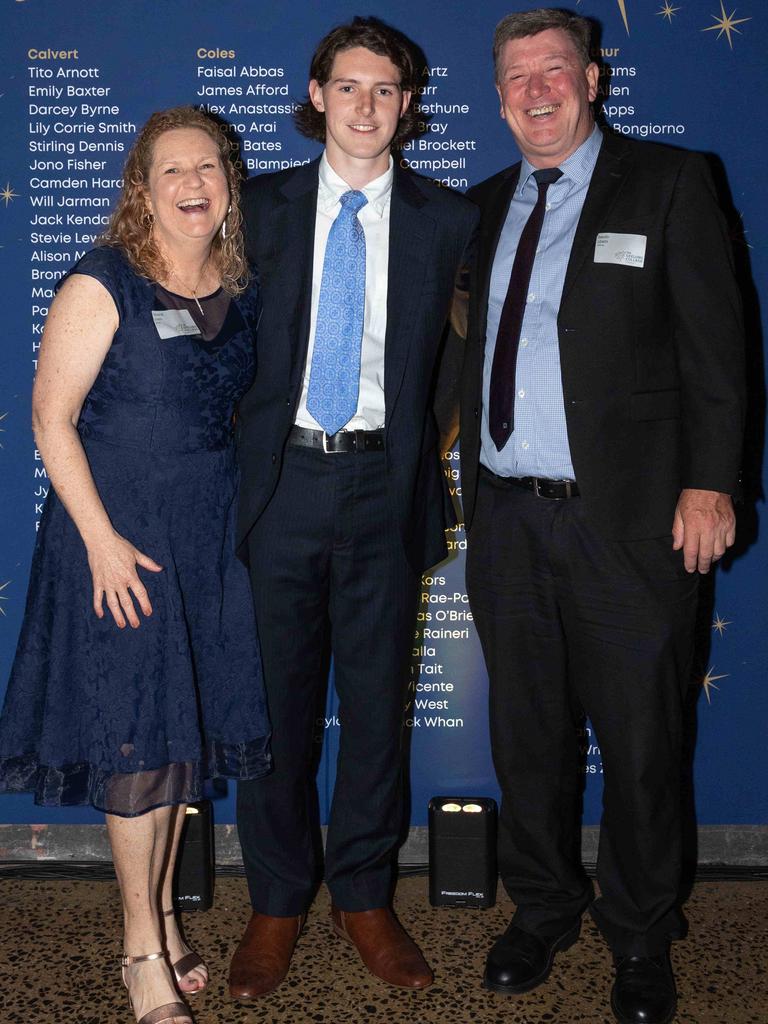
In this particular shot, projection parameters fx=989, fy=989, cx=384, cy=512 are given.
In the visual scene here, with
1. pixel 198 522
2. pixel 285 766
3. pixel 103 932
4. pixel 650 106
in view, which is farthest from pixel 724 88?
pixel 103 932

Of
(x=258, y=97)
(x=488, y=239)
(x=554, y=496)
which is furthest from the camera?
(x=258, y=97)

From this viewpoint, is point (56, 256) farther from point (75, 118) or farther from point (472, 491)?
point (472, 491)

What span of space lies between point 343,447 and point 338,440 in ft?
0.06

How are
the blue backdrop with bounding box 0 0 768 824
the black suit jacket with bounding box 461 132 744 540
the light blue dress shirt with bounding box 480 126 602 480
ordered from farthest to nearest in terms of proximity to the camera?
the blue backdrop with bounding box 0 0 768 824 < the light blue dress shirt with bounding box 480 126 602 480 < the black suit jacket with bounding box 461 132 744 540

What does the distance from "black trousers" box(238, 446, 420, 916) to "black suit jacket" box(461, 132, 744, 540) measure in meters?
0.50

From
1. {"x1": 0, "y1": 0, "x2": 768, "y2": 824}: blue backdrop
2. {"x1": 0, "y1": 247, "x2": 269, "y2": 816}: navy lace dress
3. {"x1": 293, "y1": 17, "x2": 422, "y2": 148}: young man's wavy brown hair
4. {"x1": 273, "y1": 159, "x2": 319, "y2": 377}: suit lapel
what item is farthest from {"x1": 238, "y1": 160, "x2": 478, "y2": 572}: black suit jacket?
{"x1": 0, "y1": 0, "x2": 768, "y2": 824}: blue backdrop

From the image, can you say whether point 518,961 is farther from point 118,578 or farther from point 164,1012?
point 118,578

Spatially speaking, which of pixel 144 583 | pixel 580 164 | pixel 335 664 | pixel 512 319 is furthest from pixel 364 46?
pixel 335 664

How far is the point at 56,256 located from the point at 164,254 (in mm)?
828

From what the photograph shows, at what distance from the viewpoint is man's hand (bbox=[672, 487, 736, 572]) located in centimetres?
212

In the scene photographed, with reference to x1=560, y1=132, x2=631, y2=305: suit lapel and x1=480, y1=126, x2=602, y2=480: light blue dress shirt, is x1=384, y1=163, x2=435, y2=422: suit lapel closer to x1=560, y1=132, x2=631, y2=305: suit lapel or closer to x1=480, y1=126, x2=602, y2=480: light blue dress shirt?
x1=480, y1=126, x2=602, y2=480: light blue dress shirt

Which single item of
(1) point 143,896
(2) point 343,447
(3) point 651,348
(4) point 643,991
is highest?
(3) point 651,348

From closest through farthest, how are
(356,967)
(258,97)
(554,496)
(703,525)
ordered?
(703,525), (554,496), (356,967), (258,97)

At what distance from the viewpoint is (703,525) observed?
6.94 ft
